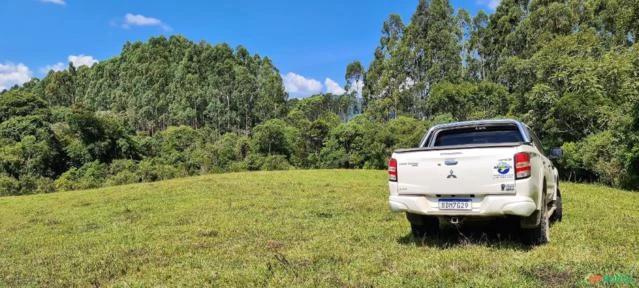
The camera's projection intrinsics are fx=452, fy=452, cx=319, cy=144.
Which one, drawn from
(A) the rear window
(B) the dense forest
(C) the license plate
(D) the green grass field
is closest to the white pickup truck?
(C) the license plate

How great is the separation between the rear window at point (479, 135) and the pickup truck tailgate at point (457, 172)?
153 cm

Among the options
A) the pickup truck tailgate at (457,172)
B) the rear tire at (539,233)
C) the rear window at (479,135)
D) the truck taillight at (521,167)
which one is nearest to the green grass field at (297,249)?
the rear tire at (539,233)

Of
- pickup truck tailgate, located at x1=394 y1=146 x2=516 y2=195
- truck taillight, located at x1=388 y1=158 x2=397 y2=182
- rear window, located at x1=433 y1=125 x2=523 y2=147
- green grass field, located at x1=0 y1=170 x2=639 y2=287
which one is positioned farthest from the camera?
rear window, located at x1=433 y1=125 x2=523 y2=147

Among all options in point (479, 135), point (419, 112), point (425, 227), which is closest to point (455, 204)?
point (425, 227)

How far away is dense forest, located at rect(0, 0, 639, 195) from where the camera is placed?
89.6ft

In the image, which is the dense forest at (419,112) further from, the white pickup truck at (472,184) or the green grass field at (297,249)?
the white pickup truck at (472,184)

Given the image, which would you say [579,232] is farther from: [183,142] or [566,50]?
[183,142]

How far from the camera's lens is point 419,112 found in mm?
60656

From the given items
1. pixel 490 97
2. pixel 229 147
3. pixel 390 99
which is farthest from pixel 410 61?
pixel 229 147

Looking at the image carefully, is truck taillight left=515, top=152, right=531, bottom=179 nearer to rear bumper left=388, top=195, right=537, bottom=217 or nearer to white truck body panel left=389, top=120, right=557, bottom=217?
white truck body panel left=389, top=120, right=557, bottom=217

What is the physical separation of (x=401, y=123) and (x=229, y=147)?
74.0 feet

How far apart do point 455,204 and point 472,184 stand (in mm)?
372

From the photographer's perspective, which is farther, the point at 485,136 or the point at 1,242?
the point at 1,242

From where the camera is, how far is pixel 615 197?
534 inches
